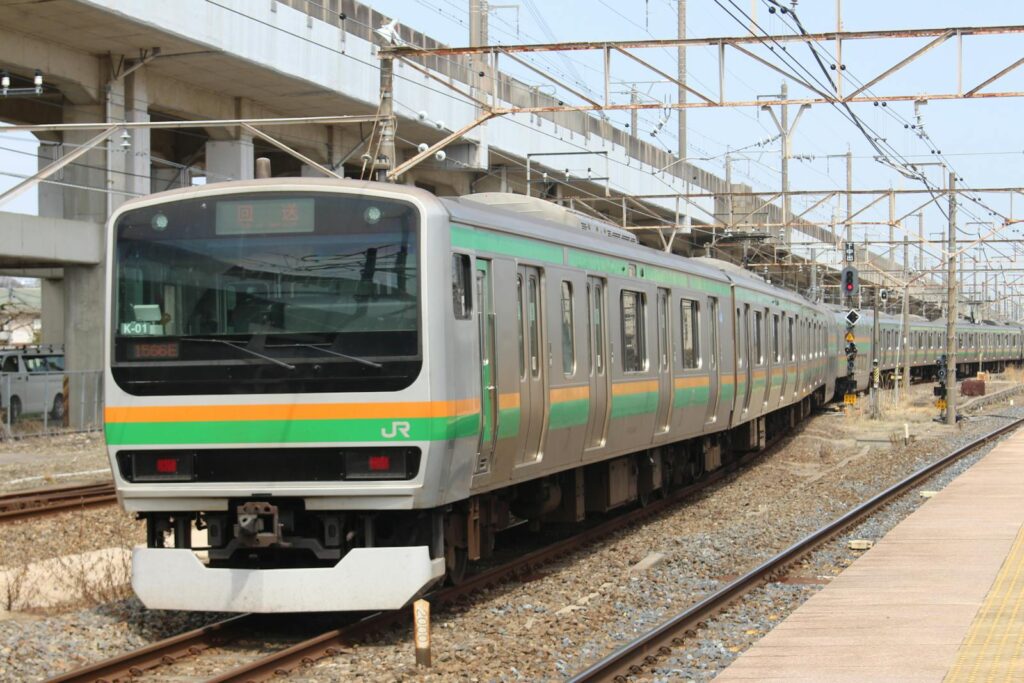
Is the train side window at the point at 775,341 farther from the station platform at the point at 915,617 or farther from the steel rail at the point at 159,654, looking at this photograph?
the steel rail at the point at 159,654

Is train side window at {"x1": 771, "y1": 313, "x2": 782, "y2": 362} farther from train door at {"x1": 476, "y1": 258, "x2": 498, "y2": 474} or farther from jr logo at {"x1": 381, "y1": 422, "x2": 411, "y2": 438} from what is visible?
jr logo at {"x1": 381, "y1": 422, "x2": 411, "y2": 438}

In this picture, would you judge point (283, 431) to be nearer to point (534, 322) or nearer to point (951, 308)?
point (534, 322)

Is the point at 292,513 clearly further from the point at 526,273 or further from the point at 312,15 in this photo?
the point at 312,15

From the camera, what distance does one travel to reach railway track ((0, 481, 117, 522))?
48.8 ft

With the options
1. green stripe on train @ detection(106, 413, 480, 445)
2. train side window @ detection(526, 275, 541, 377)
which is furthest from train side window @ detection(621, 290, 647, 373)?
green stripe on train @ detection(106, 413, 480, 445)

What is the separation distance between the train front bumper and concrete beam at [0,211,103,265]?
18016 millimetres

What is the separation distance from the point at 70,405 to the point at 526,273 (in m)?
19.7

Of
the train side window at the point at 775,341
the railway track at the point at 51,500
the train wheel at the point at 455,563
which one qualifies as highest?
the train side window at the point at 775,341

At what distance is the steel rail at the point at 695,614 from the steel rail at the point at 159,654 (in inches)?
94.5

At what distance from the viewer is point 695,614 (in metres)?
9.42

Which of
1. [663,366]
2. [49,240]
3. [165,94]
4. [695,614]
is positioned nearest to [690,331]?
[663,366]

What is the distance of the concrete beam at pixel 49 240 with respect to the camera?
2515 centimetres

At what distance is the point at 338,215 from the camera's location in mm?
8719

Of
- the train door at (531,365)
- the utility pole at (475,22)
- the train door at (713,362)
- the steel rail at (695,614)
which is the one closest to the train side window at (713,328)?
the train door at (713,362)
